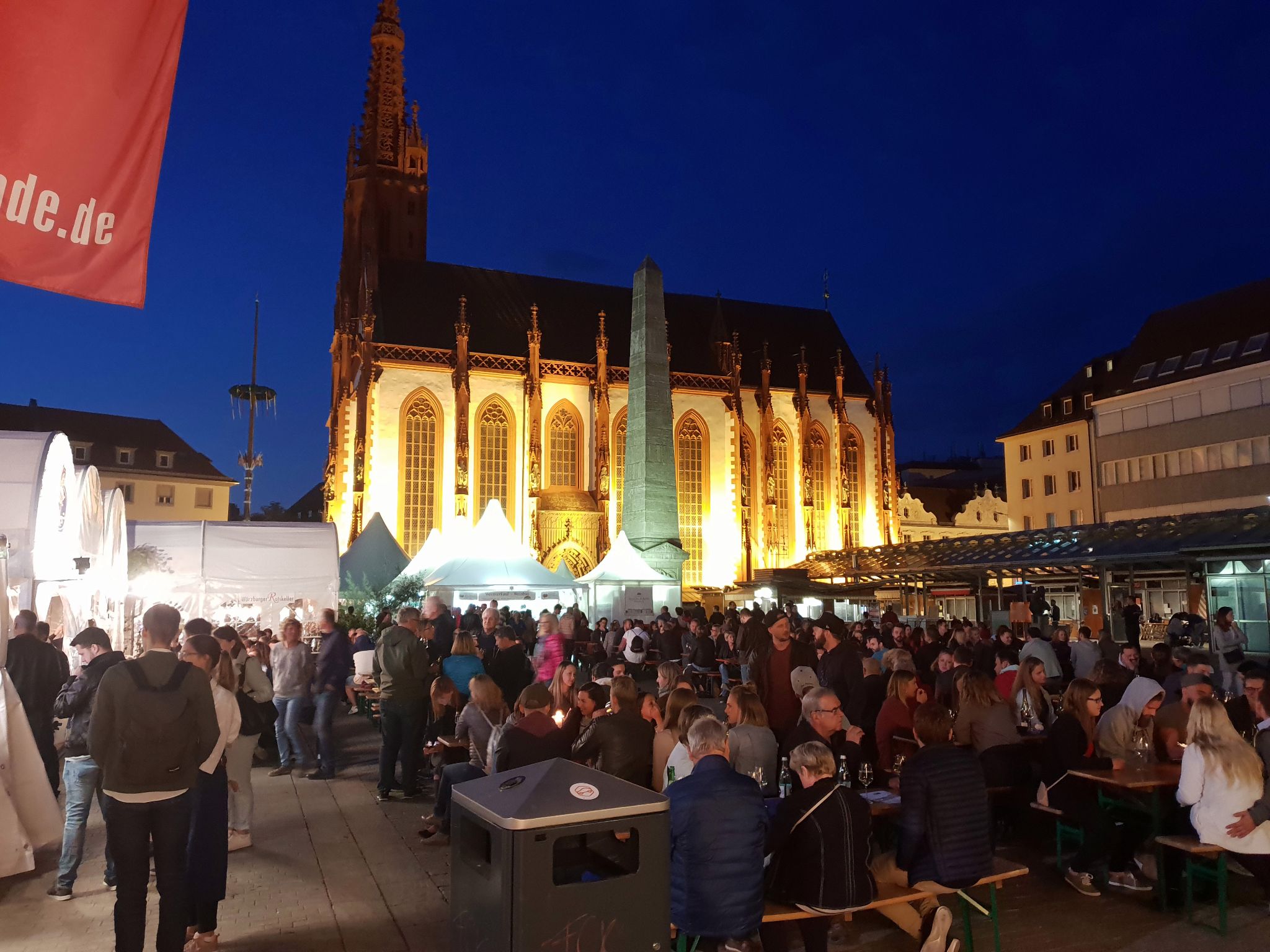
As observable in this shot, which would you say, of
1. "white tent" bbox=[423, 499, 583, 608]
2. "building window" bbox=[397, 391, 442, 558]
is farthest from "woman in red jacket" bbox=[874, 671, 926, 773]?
"building window" bbox=[397, 391, 442, 558]

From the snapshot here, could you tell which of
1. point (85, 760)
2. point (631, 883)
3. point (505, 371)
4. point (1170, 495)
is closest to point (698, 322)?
point (505, 371)

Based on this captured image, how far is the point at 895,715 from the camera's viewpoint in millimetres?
6832

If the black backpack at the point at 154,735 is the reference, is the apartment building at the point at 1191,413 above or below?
above

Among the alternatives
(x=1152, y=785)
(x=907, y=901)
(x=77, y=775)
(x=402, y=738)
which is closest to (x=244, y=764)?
(x=77, y=775)

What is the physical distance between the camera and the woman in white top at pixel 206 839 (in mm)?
4984

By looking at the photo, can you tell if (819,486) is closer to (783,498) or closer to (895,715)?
(783,498)

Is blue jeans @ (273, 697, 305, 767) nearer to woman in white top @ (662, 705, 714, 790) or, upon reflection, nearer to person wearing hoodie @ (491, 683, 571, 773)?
person wearing hoodie @ (491, 683, 571, 773)

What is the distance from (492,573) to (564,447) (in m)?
17.1

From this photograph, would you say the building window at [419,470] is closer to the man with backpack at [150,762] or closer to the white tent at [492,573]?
the white tent at [492,573]

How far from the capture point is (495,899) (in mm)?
2719

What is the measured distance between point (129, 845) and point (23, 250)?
109 inches

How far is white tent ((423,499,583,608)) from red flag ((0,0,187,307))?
16.3m

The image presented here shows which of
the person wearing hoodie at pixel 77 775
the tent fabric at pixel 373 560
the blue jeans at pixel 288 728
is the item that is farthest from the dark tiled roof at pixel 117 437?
the person wearing hoodie at pixel 77 775

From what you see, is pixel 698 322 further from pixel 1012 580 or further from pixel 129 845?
pixel 129 845
